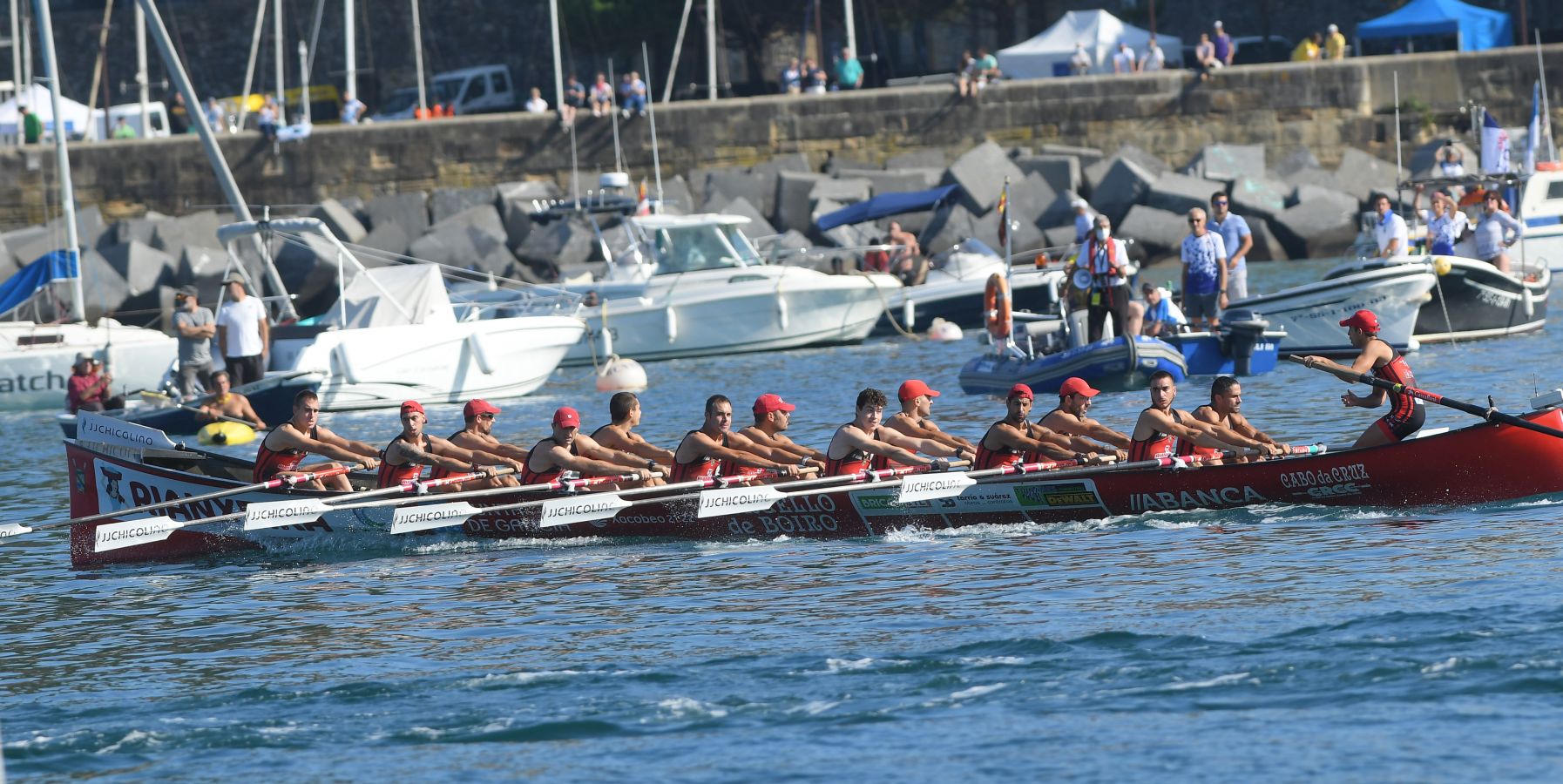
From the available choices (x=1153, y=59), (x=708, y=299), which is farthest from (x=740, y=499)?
(x=1153, y=59)

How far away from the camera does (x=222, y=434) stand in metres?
23.6

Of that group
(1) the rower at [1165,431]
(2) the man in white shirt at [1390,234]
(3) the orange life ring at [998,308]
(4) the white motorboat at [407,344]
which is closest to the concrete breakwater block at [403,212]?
(4) the white motorboat at [407,344]

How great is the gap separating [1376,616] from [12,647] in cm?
842

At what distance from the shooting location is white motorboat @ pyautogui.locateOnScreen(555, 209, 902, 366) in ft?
98.9

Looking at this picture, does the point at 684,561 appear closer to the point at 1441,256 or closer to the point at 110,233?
the point at 1441,256

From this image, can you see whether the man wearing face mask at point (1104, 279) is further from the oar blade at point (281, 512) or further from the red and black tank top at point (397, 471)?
the oar blade at point (281, 512)

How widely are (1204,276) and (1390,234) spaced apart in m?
2.96

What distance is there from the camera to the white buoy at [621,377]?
2708cm

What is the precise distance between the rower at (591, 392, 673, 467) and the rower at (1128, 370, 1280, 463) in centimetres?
374

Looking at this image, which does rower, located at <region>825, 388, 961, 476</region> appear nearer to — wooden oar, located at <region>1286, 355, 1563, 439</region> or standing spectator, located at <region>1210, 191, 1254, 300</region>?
wooden oar, located at <region>1286, 355, 1563, 439</region>

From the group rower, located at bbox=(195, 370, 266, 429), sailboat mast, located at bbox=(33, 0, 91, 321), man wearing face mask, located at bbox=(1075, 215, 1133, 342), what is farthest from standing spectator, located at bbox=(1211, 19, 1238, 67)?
rower, located at bbox=(195, 370, 266, 429)

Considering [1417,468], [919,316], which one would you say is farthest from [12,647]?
[919,316]

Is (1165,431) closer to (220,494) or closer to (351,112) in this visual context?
(220,494)

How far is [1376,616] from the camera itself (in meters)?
11.8
